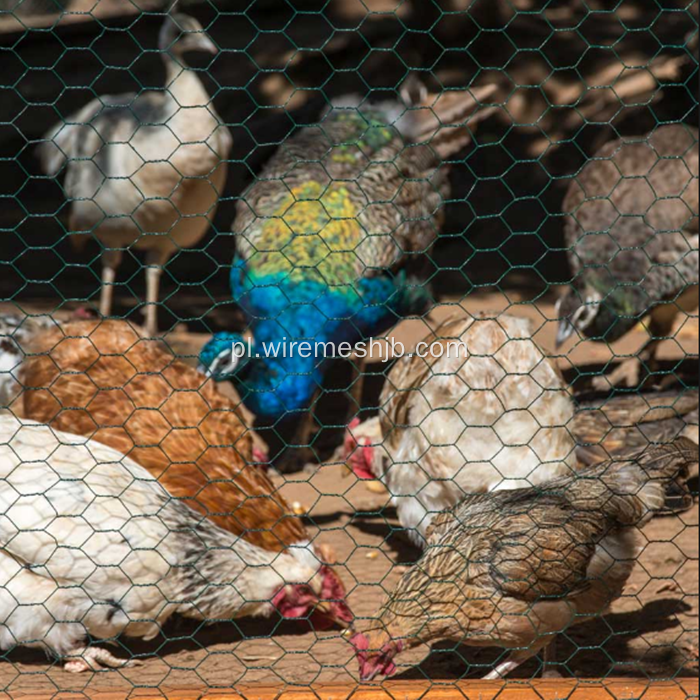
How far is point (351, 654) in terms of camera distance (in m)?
3.03

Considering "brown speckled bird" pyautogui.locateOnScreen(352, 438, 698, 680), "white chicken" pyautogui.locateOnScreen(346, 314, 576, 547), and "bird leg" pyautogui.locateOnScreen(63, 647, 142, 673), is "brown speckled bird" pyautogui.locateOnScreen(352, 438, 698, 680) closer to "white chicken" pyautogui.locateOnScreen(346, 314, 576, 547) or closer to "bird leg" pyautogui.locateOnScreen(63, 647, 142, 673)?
"white chicken" pyautogui.locateOnScreen(346, 314, 576, 547)

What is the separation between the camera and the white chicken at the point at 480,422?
3270mm

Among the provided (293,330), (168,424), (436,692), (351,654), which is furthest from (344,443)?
(436,692)

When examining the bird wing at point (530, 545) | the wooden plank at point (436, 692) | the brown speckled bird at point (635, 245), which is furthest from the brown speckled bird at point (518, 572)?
the brown speckled bird at point (635, 245)

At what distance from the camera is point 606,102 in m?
7.79

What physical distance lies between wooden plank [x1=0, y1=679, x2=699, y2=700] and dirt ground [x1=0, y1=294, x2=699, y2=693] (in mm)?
166

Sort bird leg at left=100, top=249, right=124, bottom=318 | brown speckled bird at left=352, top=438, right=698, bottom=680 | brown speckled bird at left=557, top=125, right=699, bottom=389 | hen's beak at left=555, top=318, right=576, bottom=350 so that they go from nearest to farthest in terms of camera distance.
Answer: brown speckled bird at left=352, top=438, right=698, bottom=680
hen's beak at left=555, top=318, right=576, bottom=350
brown speckled bird at left=557, top=125, right=699, bottom=389
bird leg at left=100, top=249, right=124, bottom=318

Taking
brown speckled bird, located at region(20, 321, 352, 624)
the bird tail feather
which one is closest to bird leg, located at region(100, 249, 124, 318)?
brown speckled bird, located at region(20, 321, 352, 624)

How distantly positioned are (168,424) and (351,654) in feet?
3.14

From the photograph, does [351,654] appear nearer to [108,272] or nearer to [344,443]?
[344,443]

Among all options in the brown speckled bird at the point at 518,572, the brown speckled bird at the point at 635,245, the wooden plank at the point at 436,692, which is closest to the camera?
the wooden plank at the point at 436,692

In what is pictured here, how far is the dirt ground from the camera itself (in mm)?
2893

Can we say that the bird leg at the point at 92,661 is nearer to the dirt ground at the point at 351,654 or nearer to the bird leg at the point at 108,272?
the dirt ground at the point at 351,654

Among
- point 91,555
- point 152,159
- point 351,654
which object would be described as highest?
point 152,159
